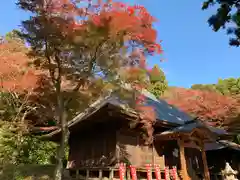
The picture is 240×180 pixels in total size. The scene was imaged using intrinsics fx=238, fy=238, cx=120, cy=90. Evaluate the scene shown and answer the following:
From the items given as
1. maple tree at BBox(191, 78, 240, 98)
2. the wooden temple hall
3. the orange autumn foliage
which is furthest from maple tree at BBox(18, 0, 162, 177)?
maple tree at BBox(191, 78, 240, 98)

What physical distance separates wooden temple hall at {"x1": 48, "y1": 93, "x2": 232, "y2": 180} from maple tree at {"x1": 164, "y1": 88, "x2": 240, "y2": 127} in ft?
36.2

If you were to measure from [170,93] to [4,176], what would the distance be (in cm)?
2242

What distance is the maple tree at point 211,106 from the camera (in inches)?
937

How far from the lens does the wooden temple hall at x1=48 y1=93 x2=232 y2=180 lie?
11336 millimetres

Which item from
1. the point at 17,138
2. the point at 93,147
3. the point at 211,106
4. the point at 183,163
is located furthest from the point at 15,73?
the point at 211,106

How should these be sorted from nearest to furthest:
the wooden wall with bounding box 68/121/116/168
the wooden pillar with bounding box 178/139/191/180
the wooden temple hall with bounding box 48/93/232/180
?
the wooden pillar with bounding box 178/139/191/180 → the wooden temple hall with bounding box 48/93/232/180 → the wooden wall with bounding box 68/121/116/168

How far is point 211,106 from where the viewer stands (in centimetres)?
2491

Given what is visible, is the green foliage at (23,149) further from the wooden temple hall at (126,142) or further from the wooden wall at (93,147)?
the wooden temple hall at (126,142)

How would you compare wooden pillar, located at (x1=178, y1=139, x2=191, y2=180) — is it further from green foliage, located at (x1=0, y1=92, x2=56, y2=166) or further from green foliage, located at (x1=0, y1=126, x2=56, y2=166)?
green foliage, located at (x1=0, y1=92, x2=56, y2=166)

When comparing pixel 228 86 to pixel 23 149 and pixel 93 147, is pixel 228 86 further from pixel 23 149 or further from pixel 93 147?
pixel 23 149

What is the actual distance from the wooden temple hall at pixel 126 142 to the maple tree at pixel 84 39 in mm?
2223

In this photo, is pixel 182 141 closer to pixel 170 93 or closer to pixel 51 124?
pixel 51 124

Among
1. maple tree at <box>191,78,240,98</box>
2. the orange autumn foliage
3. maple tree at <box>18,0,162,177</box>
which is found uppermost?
maple tree at <box>191,78,240,98</box>

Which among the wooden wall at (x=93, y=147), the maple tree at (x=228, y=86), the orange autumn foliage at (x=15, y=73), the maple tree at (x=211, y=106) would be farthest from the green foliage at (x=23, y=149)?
the maple tree at (x=228, y=86)
